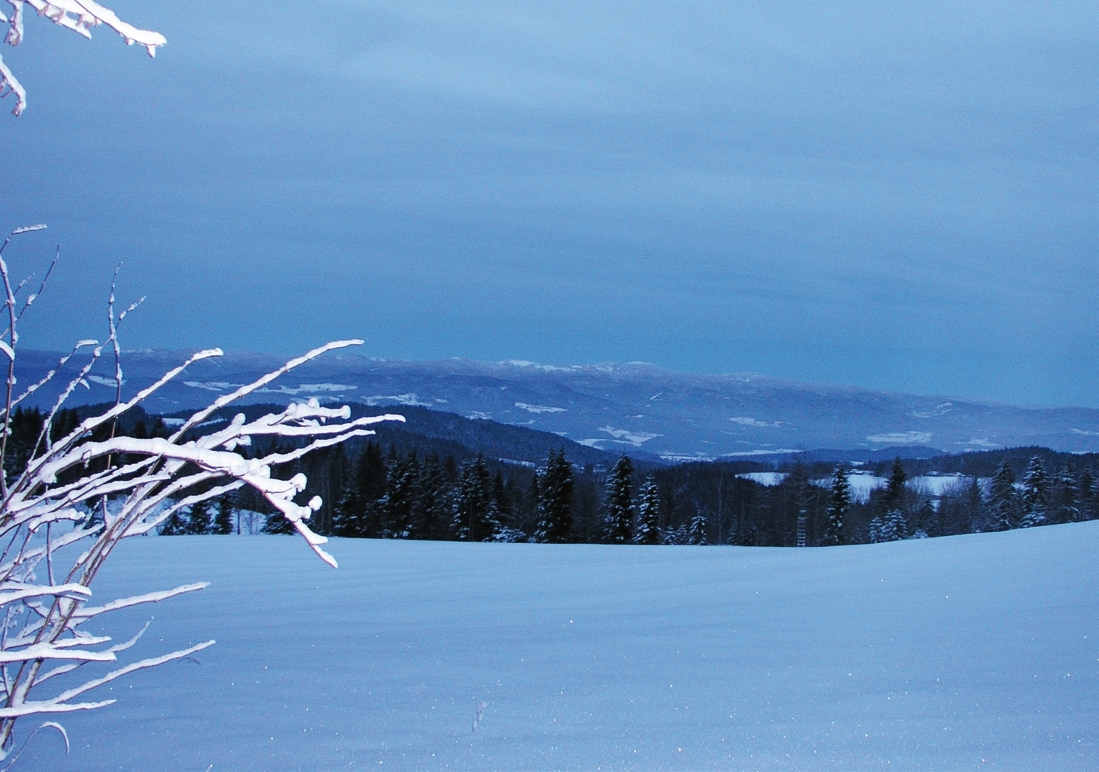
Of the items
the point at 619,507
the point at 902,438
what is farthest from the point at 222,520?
the point at 902,438

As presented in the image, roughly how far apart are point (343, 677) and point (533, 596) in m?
2.76

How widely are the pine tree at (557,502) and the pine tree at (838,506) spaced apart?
12.9 m

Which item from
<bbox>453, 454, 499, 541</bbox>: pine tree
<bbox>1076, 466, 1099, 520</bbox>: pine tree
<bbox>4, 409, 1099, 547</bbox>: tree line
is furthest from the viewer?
<bbox>453, 454, 499, 541</bbox>: pine tree

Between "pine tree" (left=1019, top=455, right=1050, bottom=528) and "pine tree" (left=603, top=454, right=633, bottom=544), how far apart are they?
15920 millimetres

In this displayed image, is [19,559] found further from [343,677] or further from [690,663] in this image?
[690,663]

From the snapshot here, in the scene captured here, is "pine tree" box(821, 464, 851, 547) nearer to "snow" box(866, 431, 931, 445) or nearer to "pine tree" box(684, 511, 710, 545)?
"pine tree" box(684, 511, 710, 545)

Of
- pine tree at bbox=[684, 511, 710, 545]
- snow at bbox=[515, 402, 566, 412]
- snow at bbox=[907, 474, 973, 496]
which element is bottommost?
pine tree at bbox=[684, 511, 710, 545]

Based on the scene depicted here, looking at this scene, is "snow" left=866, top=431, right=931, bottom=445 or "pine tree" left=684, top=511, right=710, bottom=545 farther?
"snow" left=866, top=431, right=931, bottom=445

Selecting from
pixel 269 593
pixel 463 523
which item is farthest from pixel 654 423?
pixel 269 593

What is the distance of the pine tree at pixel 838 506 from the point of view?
36.5 m

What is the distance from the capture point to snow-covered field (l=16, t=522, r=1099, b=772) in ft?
8.45

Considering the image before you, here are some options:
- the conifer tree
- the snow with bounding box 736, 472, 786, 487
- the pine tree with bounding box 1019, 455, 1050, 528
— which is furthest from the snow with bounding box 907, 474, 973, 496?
the conifer tree

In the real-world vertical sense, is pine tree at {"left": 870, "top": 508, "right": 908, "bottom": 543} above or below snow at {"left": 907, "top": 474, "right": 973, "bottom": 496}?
below

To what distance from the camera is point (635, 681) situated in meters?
3.36
